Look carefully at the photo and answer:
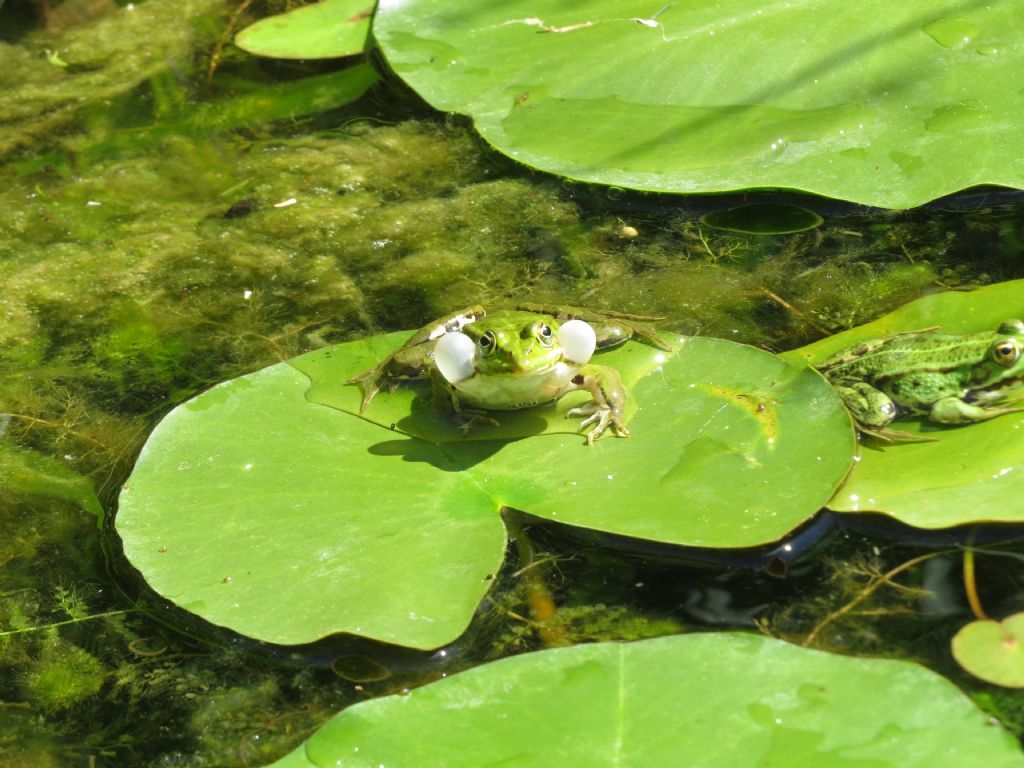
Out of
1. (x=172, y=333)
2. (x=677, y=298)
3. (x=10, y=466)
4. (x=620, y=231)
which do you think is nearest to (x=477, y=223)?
(x=620, y=231)

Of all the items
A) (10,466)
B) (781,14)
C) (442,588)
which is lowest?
(10,466)

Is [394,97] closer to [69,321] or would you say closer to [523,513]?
[69,321]

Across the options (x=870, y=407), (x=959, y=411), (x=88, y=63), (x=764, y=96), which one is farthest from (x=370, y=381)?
(x=88, y=63)

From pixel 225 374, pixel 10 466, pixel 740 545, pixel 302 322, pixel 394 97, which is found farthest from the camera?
pixel 394 97

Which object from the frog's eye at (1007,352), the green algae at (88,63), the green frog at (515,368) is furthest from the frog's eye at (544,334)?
the green algae at (88,63)

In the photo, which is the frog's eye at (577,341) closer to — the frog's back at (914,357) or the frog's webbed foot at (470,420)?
the frog's webbed foot at (470,420)

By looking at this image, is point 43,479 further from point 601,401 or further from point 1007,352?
point 1007,352

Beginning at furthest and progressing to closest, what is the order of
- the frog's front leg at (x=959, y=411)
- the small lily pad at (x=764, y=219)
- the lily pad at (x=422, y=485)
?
the small lily pad at (x=764, y=219) < the frog's front leg at (x=959, y=411) < the lily pad at (x=422, y=485)

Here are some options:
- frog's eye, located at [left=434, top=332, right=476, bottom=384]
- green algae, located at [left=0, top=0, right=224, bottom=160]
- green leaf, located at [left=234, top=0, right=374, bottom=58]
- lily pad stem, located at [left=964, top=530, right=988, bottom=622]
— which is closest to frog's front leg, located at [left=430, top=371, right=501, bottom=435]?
frog's eye, located at [left=434, top=332, right=476, bottom=384]
